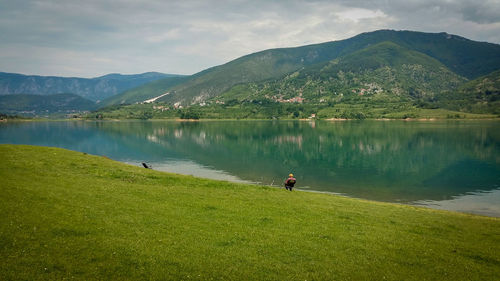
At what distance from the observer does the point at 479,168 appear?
68.5 metres

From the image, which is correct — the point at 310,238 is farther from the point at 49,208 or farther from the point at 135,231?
the point at 49,208

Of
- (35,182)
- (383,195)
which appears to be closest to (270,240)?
(35,182)

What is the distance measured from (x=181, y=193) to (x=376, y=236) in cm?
1540

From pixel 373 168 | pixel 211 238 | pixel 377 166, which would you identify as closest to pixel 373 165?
pixel 377 166

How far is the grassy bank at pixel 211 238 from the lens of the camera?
13.1 m

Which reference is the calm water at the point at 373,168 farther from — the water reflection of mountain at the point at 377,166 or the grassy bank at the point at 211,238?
the grassy bank at the point at 211,238

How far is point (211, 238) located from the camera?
1658 centimetres

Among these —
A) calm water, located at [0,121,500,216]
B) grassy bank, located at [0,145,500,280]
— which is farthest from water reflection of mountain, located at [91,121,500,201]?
grassy bank, located at [0,145,500,280]

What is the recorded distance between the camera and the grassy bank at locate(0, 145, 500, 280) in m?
13.1

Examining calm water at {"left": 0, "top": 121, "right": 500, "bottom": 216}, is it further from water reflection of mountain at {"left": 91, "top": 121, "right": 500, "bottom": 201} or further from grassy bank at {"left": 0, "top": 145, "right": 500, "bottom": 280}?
grassy bank at {"left": 0, "top": 145, "right": 500, "bottom": 280}

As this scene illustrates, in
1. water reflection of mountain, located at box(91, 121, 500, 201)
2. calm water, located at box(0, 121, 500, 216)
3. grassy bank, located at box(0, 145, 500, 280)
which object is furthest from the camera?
water reflection of mountain, located at box(91, 121, 500, 201)

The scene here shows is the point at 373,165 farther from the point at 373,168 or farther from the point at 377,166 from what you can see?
the point at 373,168

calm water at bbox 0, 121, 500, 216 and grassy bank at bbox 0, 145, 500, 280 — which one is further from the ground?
grassy bank at bbox 0, 145, 500, 280

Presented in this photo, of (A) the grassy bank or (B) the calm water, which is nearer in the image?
(A) the grassy bank
